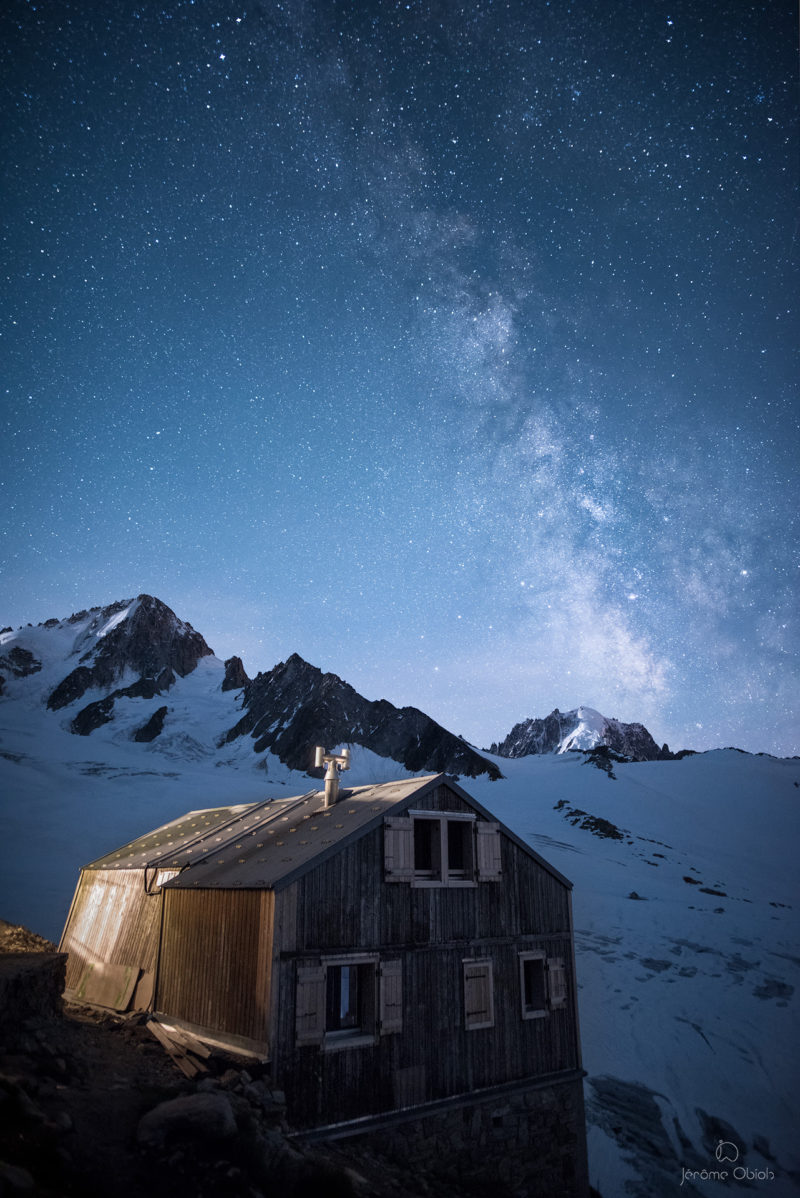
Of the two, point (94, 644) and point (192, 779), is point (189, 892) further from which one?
point (94, 644)

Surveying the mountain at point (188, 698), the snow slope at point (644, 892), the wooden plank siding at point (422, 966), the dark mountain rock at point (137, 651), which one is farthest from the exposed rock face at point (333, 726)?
the wooden plank siding at point (422, 966)

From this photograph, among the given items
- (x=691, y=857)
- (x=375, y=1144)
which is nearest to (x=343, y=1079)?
(x=375, y=1144)

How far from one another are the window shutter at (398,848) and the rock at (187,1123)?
250 inches

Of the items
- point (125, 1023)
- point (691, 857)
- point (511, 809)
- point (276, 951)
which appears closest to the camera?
point (276, 951)

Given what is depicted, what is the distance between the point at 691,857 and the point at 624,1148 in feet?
159

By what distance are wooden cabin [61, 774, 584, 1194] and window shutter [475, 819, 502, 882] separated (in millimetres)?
34

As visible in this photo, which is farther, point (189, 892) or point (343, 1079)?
point (189, 892)

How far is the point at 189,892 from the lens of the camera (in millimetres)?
16484

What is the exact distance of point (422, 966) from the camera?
51.9 ft

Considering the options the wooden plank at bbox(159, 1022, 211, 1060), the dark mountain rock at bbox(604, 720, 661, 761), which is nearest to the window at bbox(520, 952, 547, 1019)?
the wooden plank at bbox(159, 1022, 211, 1060)

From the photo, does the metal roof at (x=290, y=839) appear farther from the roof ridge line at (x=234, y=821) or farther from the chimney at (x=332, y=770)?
the chimney at (x=332, y=770)

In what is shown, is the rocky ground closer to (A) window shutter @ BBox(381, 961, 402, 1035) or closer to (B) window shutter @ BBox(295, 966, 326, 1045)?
(B) window shutter @ BBox(295, 966, 326, 1045)

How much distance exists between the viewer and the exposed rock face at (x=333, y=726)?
113m

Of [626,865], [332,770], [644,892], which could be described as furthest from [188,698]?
[332,770]
